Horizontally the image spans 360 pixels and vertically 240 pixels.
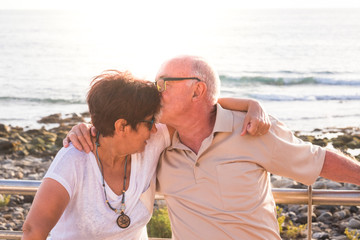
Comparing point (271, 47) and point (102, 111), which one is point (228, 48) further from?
point (102, 111)

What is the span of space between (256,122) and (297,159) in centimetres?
35

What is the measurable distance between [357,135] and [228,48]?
992 inches

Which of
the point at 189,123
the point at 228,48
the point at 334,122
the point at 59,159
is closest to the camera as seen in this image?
the point at 59,159

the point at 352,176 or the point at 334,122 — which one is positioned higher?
the point at 352,176

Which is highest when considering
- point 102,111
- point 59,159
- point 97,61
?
point 102,111

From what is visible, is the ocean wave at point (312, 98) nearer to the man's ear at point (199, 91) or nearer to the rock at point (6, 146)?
the rock at point (6, 146)

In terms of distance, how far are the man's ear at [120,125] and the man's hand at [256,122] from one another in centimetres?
72

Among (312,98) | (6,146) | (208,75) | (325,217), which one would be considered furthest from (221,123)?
(312,98)

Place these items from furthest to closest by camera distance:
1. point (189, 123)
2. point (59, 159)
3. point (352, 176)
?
point (189, 123) → point (352, 176) → point (59, 159)

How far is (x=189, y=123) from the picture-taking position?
3270mm

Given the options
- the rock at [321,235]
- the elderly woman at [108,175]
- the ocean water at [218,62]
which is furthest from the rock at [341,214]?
the elderly woman at [108,175]

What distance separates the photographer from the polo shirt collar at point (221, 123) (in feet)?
10.3

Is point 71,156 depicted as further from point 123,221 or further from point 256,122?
point 256,122

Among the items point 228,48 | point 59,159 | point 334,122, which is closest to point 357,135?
point 334,122
